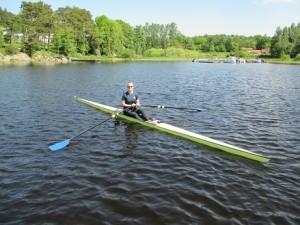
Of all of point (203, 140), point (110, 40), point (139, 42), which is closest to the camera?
point (203, 140)

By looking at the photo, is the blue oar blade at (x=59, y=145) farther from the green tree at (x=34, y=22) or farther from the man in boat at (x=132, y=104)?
the green tree at (x=34, y=22)

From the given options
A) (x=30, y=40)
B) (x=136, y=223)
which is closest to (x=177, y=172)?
(x=136, y=223)

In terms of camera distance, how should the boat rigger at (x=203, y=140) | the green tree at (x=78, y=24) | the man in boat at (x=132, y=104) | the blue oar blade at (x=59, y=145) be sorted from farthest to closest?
the green tree at (x=78, y=24), the man in boat at (x=132, y=104), the blue oar blade at (x=59, y=145), the boat rigger at (x=203, y=140)

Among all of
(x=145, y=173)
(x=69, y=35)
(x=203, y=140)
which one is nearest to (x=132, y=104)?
(x=203, y=140)

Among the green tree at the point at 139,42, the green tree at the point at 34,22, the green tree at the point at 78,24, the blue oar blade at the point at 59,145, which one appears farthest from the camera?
the green tree at the point at 139,42

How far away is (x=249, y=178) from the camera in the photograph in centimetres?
1107

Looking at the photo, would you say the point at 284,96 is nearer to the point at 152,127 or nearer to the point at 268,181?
the point at 152,127

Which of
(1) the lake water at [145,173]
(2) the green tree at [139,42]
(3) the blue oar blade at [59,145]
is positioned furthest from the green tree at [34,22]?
(3) the blue oar blade at [59,145]

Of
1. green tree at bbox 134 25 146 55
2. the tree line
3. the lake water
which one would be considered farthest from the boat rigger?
green tree at bbox 134 25 146 55

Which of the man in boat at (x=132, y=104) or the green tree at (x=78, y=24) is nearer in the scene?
the man in boat at (x=132, y=104)

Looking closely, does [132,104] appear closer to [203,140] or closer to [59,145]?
[203,140]

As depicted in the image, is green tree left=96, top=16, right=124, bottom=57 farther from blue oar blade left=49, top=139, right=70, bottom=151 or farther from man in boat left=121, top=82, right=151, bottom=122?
blue oar blade left=49, top=139, right=70, bottom=151

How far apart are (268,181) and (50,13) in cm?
10536

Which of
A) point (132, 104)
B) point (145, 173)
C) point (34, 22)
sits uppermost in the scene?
point (34, 22)
